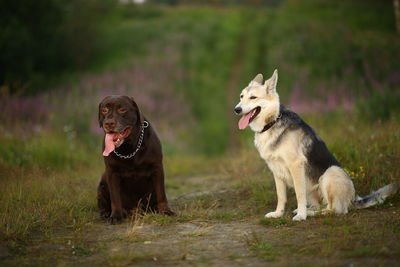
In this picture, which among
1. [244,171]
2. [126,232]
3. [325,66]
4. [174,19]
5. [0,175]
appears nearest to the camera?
[126,232]

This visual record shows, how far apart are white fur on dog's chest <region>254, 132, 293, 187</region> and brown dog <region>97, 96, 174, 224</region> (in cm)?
132

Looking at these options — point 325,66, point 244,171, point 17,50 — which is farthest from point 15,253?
point 325,66

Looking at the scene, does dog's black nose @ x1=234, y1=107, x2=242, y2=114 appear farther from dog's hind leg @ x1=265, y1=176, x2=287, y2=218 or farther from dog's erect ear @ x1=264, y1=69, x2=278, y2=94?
dog's hind leg @ x1=265, y1=176, x2=287, y2=218

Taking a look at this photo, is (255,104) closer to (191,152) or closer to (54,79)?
(191,152)

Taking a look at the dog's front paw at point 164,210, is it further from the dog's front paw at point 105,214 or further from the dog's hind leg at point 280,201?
the dog's hind leg at point 280,201

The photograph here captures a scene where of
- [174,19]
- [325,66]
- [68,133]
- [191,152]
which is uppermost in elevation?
[174,19]

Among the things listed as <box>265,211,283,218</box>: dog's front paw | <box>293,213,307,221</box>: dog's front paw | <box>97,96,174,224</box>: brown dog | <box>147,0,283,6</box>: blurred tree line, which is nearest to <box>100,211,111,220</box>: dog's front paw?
<box>97,96,174,224</box>: brown dog

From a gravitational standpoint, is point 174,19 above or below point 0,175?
above

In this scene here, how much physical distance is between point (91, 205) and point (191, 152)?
7857 mm

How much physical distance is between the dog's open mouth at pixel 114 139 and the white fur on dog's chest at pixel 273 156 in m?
1.67

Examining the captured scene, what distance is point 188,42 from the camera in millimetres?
25000

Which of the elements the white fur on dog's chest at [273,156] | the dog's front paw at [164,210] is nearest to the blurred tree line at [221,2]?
the white fur on dog's chest at [273,156]

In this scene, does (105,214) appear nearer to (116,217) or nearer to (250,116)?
(116,217)

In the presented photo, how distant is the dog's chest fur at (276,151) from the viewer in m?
5.91
